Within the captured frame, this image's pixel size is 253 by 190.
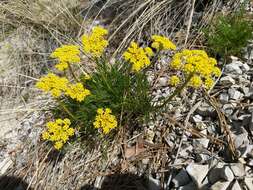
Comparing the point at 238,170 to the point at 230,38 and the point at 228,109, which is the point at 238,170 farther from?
the point at 230,38

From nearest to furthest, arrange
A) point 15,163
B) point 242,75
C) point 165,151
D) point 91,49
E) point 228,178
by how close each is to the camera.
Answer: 1. point 228,178
2. point 91,49
3. point 165,151
4. point 242,75
5. point 15,163

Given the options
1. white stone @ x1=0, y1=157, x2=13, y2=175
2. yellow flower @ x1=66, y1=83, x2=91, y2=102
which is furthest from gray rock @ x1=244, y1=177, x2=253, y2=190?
white stone @ x1=0, y1=157, x2=13, y2=175

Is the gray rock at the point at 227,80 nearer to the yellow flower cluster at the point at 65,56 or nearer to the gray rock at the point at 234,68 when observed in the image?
the gray rock at the point at 234,68

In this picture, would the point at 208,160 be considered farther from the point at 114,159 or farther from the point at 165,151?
the point at 114,159

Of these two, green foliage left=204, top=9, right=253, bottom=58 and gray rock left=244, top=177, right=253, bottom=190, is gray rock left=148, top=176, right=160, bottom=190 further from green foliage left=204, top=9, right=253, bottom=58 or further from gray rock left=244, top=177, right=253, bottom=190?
green foliage left=204, top=9, right=253, bottom=58

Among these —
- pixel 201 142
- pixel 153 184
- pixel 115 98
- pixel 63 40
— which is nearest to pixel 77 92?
pixel 115 98

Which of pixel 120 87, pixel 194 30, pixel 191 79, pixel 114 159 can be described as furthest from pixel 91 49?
pixel 194 30
